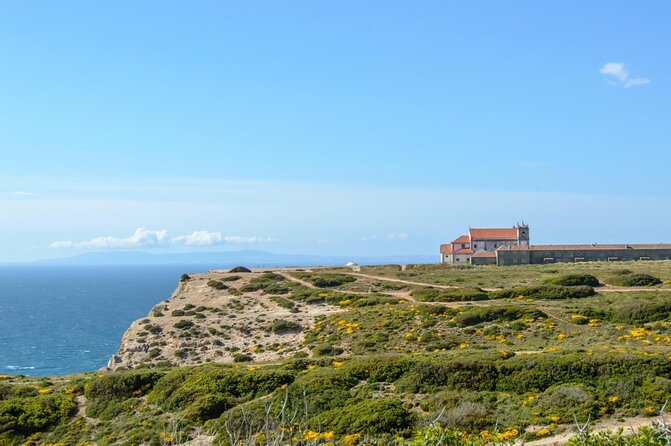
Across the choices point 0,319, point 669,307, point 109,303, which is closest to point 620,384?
point 669,307

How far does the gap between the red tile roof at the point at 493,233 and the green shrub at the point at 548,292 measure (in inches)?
2509

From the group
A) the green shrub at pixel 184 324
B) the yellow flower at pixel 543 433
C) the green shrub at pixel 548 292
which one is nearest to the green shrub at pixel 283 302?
the green shrub at pixel 184 324

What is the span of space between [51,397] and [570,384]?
2565 cm

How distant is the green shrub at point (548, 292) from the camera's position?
52.8 metres

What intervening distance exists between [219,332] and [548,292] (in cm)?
3066

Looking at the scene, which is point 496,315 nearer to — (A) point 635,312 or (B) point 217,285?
(A) point 635,312

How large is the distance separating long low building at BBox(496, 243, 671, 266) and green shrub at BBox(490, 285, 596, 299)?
150 feet

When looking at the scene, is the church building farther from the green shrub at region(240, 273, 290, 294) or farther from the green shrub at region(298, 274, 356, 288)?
the green shrub at region(240, 273, 290, 294)

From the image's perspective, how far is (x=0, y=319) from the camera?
11806 centimetres

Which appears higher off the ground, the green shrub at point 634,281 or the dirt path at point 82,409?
the green shrub at point 634,281

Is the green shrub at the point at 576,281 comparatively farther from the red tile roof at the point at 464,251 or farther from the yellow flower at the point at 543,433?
the red tile roof at the point at 464,251

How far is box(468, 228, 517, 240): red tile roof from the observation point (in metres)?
119

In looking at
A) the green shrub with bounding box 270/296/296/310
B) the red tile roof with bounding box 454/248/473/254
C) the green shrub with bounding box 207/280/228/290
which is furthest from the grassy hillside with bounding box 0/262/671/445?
the red tile roof with bounding box 454/248/473/254

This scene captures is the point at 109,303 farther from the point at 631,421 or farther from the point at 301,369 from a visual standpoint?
the point at 631,421
